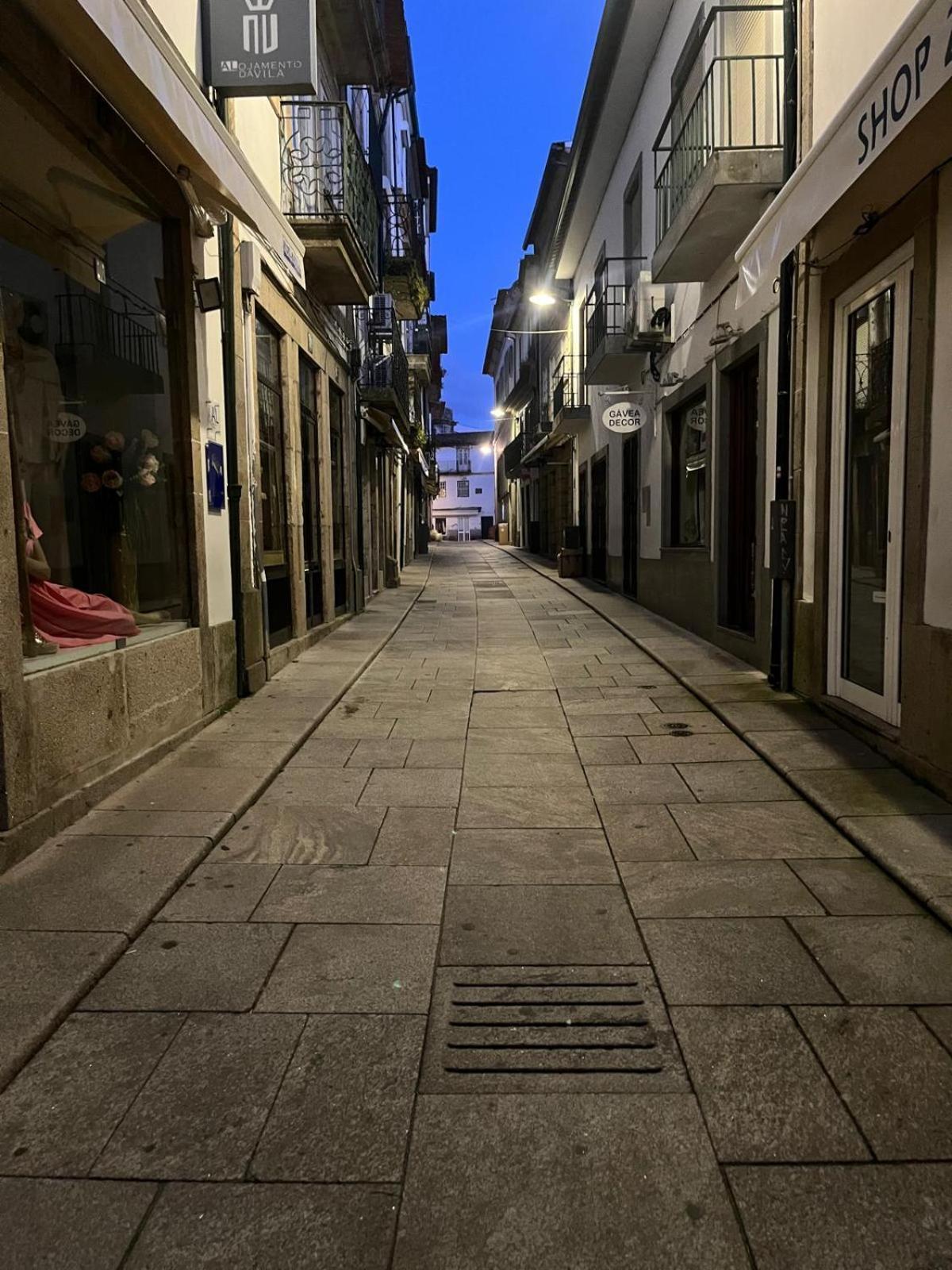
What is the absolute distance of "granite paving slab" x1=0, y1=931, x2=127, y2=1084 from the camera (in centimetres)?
227

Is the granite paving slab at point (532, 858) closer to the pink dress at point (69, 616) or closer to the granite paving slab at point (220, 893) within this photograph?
the granite paving slab at point (220, 893)

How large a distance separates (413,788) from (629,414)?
8959 millimetres

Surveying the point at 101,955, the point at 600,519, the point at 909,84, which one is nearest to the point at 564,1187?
the point at 101,955

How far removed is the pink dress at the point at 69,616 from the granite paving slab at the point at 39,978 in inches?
76.5

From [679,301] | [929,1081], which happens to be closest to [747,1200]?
[929,1081]

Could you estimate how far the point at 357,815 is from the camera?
407 centimetres

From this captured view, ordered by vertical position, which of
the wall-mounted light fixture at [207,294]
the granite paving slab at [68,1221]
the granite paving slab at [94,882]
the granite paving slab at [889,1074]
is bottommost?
the granite paving slab at [68,1221]

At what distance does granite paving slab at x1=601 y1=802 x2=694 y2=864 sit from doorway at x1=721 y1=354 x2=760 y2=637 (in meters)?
4.35

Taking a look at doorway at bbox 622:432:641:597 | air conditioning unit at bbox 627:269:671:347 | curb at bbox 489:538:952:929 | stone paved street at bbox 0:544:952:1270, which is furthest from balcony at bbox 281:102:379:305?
stone paved street at bbox 0:544:952:1270

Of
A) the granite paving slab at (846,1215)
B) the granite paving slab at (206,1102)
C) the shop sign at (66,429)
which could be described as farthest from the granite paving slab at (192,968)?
the shop sign at (66,429)

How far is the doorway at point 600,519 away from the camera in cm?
1647

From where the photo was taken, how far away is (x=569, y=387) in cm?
1973

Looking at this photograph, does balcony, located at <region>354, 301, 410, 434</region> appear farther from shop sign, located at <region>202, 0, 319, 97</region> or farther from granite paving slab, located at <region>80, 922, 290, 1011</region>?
granite paving slab, located at <region>80, 922, 290, 1011</region>

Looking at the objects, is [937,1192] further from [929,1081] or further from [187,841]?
[187,841]
